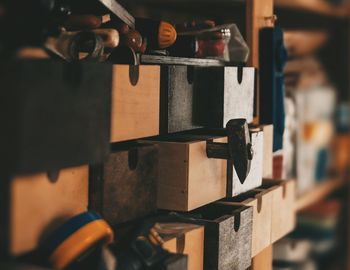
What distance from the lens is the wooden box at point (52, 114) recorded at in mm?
644

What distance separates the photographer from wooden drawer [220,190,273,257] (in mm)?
1167

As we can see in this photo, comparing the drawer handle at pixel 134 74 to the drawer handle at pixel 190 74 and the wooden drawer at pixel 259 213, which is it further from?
the wooden drawer at pixel 259 213

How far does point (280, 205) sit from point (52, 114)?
741 millimetres

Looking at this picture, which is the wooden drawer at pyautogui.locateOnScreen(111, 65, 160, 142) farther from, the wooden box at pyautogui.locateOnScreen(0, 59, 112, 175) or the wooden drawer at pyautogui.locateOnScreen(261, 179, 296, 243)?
the wooden drawer at pyautogui.locateOnScreen(261, 179, 296, 243)

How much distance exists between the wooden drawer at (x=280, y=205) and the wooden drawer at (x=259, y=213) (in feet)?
0.09

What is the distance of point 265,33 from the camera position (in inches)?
52.3

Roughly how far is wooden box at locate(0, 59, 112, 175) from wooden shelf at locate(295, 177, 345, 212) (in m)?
1.35

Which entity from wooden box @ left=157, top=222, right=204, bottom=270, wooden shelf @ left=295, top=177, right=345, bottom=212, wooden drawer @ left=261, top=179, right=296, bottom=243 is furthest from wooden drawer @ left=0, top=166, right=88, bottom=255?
wooden shelf @ left=295, top=177, right=345, bottom=212

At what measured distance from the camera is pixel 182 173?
98 cm

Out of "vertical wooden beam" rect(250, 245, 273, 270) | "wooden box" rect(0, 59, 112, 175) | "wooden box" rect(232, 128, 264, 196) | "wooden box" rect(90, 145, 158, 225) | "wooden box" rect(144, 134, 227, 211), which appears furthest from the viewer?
"vertical wooden beam" rect(250, 245, 273, 270)

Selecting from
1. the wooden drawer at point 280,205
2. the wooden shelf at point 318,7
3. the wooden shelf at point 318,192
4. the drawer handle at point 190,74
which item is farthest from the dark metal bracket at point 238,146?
the wooden shelf at point 318,192

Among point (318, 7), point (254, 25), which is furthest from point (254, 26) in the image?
point (318, 7)

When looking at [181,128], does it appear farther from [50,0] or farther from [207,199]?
[50,0]

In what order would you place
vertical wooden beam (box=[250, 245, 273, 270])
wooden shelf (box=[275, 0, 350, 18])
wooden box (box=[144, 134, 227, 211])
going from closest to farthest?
wooden box (box=[144, 134, 227, 211]) < vertical wooden beam (box=[250, 245, 273, 270]) < wooden shelf (box=[275, 0, 350, 18])
